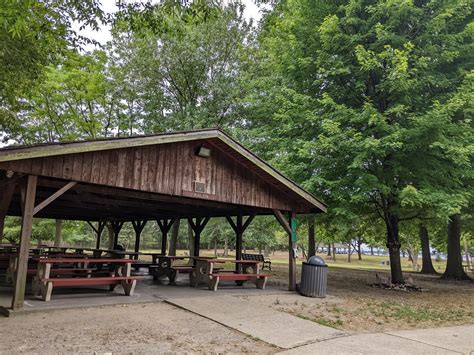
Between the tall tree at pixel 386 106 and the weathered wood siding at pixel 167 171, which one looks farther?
the tall tree at pixel 386 106

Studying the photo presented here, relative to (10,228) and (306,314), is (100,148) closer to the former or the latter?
(306,314)

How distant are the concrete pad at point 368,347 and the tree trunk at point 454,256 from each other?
14.2 m

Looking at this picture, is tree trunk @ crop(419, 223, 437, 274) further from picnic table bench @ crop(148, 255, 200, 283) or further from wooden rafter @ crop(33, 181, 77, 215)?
wooden rafter @ crop(33, 181, 77, 215)

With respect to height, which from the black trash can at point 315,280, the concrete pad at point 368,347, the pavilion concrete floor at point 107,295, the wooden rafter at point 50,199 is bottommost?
the concrete pad at point 368,347

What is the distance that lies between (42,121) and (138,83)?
5.69 m

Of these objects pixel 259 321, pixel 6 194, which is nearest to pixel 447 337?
pixel 259 321

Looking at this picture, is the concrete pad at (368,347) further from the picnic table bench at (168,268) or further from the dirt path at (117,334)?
the picnic table bench at (168,268)

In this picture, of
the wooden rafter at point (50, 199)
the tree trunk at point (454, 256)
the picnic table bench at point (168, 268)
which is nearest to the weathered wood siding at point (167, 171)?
the wooden rafter at point (50, 199)

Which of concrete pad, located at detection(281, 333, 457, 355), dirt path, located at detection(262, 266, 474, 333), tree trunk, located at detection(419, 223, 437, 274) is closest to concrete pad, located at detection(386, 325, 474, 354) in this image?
concrete pad, located at detection(281, 333, 457, 355)

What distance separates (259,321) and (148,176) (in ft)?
11.9

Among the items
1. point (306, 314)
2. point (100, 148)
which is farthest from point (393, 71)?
point (100, 148)

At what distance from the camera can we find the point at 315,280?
948 cm

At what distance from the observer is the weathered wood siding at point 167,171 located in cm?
655

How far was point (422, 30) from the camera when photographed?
11820 millimetres
